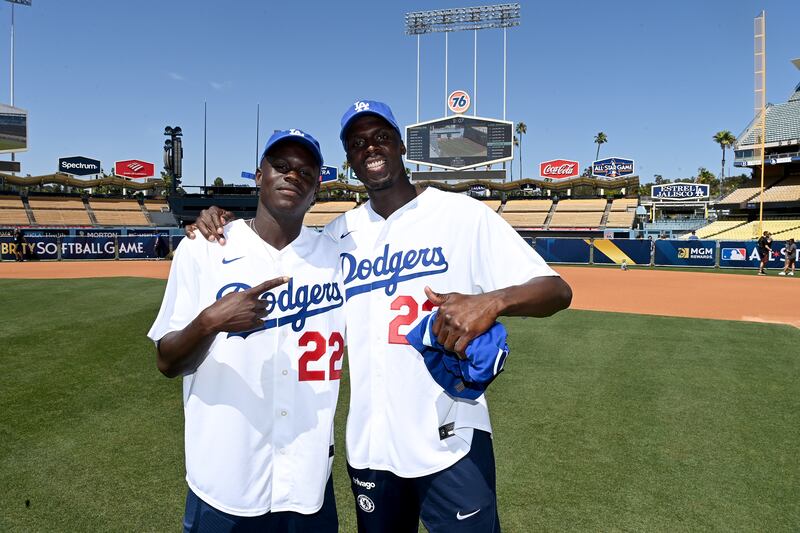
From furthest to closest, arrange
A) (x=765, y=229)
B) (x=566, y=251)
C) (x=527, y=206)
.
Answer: (x=527, y=206)
(x=765, y=229)
(x=566, y=251)

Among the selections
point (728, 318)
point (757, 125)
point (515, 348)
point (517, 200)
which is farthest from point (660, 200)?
point (515, 348)

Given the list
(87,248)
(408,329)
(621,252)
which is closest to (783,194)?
(621,252)

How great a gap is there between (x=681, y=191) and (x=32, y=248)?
232 ft

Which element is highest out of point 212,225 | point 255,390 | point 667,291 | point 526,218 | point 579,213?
point 579,213

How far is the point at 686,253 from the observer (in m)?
28.3

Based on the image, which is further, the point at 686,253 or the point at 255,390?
the point at 686,253

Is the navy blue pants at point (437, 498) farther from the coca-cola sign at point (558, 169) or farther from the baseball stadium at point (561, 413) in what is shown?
the coca-cola sign at point (558, 169)

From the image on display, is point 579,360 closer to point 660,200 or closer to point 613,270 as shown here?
point 613,270

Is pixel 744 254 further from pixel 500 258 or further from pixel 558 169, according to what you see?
pixel 558 169

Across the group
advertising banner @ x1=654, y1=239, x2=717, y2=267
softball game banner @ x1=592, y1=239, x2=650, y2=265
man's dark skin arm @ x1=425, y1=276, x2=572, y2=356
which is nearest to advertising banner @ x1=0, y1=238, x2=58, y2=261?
softball game banner @ x1=592, y1=239, x2=650, y2=265

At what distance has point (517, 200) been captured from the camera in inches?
2413

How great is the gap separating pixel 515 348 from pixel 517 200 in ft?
179

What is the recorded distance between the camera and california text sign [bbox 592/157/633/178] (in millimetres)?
62844

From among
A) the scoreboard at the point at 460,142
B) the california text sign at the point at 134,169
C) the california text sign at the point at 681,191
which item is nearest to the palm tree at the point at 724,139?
the california text sign at the point at 681,191
